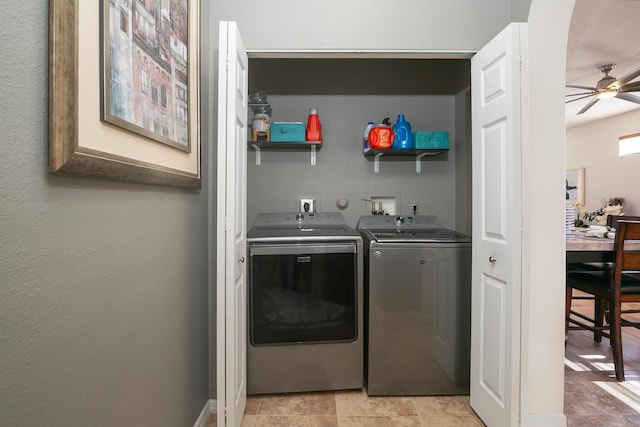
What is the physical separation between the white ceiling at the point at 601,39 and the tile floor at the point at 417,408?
2570 mm

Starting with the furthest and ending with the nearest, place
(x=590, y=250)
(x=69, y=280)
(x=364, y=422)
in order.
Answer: (x=590, y=250)
(x=364, y=422)
(x=69, y=280)

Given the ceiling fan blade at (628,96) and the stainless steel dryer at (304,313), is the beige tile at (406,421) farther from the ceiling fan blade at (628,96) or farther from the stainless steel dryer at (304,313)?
the ceiling fan blade at (628,96)

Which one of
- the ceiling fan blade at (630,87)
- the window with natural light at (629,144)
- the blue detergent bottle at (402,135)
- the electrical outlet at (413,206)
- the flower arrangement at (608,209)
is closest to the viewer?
the blue detergent bottle at (402,135)

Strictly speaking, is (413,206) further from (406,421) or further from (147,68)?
(147,68)

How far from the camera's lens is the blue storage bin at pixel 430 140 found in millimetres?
2482

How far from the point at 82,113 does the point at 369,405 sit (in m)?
1.99

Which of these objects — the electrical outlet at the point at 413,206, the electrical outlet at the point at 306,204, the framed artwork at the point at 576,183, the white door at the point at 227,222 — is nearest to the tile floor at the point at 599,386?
the electrical outlet at the point at 413,206

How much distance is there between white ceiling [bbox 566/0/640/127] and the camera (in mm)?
2367

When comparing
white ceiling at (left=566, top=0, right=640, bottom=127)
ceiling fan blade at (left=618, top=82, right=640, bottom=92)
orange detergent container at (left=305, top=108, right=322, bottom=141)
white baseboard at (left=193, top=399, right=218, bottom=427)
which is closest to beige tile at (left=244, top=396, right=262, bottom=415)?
Answer: white baseboard at (left=193, top=399, right=218, bottom=427)

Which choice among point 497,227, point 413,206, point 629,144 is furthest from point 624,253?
point 629,144

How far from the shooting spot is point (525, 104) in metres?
1.49

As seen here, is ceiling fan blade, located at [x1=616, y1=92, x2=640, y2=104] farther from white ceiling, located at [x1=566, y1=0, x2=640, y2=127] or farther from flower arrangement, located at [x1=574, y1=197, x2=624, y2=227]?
flower arrangement, located at [x1=574, y1=197, x2=624, y2=227]

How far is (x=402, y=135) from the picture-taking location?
8.16 feet

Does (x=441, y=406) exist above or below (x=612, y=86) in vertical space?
below
